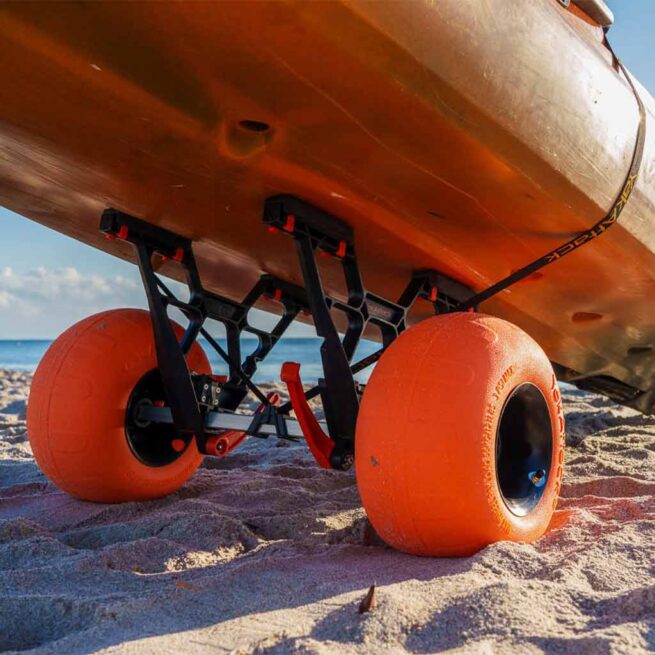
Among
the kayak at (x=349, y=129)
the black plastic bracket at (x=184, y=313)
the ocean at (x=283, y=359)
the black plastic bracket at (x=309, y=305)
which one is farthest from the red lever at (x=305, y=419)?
the ocean at (x=283, y=359)

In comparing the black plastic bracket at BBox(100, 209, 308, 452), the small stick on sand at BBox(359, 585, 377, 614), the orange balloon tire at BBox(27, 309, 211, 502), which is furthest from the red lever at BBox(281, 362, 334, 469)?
the small stick on sand at BBox(359, 585, 377, 614)

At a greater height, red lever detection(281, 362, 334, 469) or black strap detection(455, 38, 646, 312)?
black strap detection(455, 38, 646, 312)

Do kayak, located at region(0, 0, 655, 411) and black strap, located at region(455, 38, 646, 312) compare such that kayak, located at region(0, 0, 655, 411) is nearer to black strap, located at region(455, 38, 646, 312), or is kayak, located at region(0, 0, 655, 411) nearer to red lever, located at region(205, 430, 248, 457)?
black strap, located at region(455, 38, 646, 312)

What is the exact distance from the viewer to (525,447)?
8.76 feet

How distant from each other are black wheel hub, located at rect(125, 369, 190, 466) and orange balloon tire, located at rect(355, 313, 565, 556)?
52.1 inches

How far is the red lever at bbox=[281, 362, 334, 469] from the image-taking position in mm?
2768

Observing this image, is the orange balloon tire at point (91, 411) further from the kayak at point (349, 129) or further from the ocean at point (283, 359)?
the ocean at point (283, 359)

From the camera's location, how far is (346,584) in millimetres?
1975

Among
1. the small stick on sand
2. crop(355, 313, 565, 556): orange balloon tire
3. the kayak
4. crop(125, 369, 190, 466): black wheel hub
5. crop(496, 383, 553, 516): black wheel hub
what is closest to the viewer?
the small stick on sand

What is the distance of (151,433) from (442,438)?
1.68 meters

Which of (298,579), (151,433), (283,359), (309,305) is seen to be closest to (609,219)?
(309,305)

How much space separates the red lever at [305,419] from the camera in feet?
9.08

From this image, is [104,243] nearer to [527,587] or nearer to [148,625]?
[148,625]

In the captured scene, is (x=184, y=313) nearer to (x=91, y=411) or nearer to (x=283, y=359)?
(x=91, y=411)
